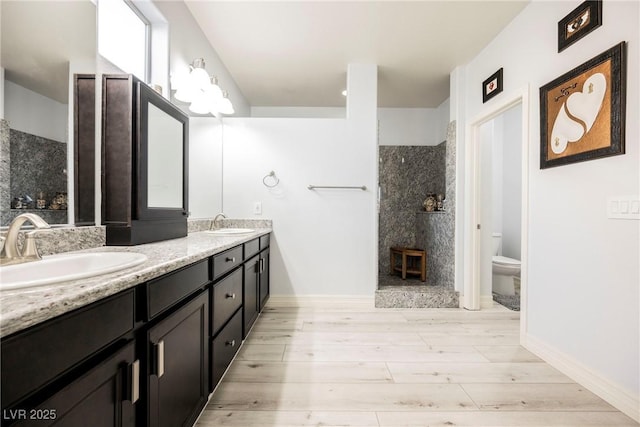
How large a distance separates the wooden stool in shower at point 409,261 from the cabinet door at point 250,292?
2.04 m

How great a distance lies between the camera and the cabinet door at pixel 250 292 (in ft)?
6.31

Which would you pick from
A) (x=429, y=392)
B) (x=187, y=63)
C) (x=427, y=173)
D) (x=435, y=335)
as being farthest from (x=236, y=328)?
(x=427, y=173)

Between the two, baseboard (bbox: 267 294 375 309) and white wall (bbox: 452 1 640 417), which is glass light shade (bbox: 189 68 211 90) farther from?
white wall (bbox: 452 1 640 417)

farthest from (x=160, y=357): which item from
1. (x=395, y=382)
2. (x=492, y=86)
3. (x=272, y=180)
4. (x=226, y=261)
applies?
(x=492, y=86)

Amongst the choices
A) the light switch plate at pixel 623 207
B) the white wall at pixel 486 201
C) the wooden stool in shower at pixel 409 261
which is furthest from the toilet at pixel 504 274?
the light switch plate at pixel 623 207

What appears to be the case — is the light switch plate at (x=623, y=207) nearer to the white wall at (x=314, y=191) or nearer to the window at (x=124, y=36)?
the white wall at (x=314, y=191)

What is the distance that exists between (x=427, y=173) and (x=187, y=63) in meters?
3.24

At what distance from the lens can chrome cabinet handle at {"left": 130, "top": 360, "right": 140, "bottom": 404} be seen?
0.77 metres

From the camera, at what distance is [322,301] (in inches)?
115

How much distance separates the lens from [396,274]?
3.87 metres

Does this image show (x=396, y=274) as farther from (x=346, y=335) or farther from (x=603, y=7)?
(x=603, y=7)

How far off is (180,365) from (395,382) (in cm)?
120

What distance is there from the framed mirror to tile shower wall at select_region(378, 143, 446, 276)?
3.52 m

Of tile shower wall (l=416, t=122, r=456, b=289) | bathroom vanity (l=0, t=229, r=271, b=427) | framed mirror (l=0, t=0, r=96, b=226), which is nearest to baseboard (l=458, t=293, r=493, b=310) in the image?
tile shower wall (l=416, t=122, r=456, b=289)
